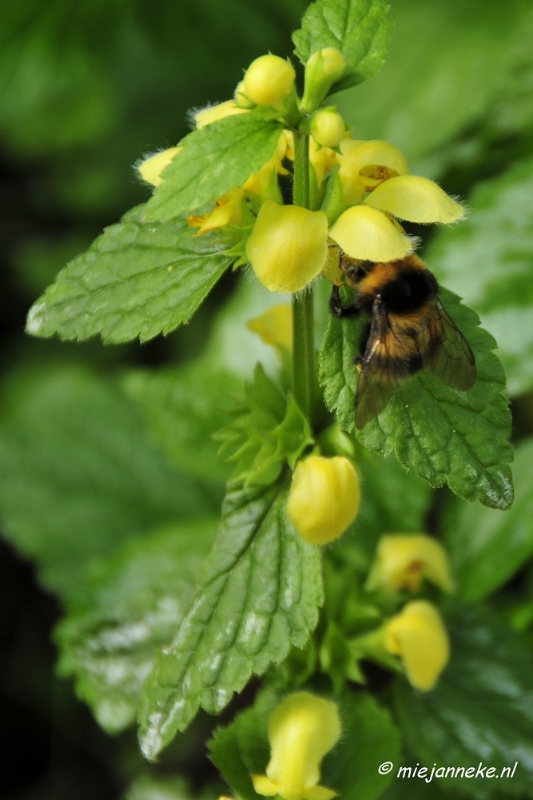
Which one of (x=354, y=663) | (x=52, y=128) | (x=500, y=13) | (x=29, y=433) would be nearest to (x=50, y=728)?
(x=29, y=433)

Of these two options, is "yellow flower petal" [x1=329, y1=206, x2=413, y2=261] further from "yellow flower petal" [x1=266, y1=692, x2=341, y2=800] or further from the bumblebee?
"yellow flower petal" [x1=266, y1=692, x2=341, y2=800]

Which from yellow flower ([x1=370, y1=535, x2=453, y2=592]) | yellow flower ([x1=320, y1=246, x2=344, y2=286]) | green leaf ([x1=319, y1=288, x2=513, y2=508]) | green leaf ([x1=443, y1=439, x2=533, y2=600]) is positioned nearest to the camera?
green leaf ([x1=319, y1=288, x2=513, y2=508])

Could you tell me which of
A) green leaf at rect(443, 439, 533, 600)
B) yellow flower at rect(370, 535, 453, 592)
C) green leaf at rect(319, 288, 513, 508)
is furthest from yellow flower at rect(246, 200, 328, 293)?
green leaf at rect(443, 439, 533, 600)

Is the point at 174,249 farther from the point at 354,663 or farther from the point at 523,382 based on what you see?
the point at 523,382

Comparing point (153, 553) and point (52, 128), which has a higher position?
point (52, 128)

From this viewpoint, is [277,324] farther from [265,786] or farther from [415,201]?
[265,786]

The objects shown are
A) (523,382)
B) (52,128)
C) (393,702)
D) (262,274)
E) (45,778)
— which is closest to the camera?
(262,274)

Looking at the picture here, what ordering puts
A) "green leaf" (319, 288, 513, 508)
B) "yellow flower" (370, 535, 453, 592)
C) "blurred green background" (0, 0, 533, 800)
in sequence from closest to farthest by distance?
"green leaf" (319, 288, 513, 508) < "yellow flower" (370, 535, 453, 592) < "blurred green background" (0, 0, 533, 800)
